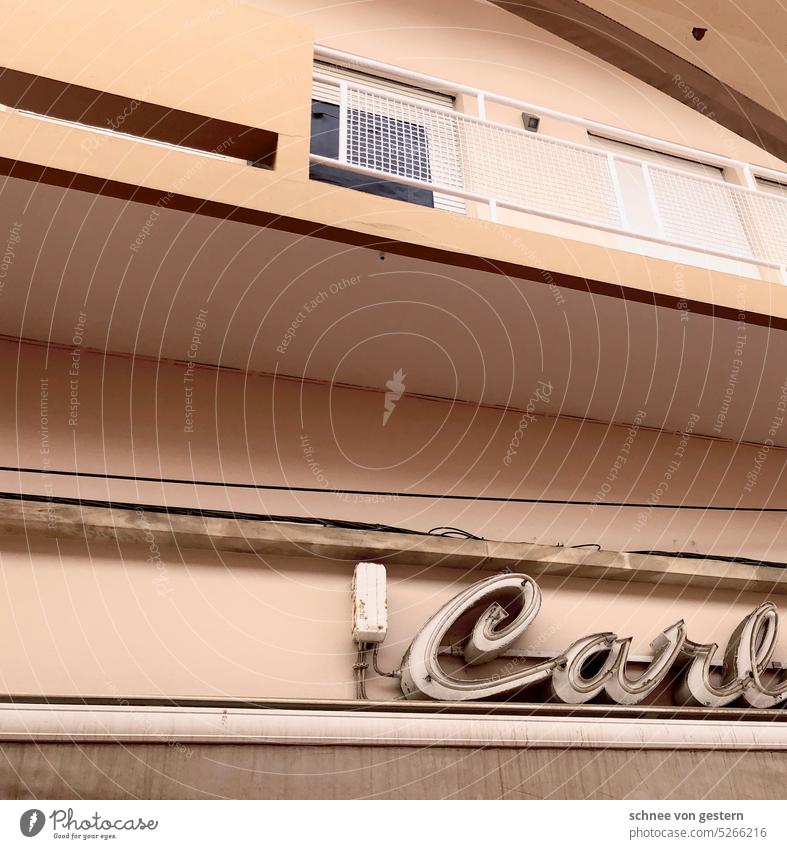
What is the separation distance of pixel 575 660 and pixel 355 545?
1.35 meters

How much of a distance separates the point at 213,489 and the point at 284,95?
8.15 feet

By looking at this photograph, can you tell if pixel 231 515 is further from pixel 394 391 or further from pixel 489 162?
pixel 489 162

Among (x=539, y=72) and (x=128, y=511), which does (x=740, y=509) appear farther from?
(x=539, y=72)

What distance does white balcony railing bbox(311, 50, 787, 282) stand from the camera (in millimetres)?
5770

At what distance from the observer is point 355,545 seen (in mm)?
4430

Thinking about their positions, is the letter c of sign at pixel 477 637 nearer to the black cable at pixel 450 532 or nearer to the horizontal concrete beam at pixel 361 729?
the horizontal concrete beam at pixel 361 729

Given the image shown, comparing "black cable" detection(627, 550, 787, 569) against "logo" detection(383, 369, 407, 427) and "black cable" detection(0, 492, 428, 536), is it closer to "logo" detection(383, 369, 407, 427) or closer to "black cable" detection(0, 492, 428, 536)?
"black cable" detection(0, 492, 428, 536)

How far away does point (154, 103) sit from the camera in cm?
452

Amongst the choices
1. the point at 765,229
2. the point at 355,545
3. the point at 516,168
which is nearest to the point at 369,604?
the point at 355,545

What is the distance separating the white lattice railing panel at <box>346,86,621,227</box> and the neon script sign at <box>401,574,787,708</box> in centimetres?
324
